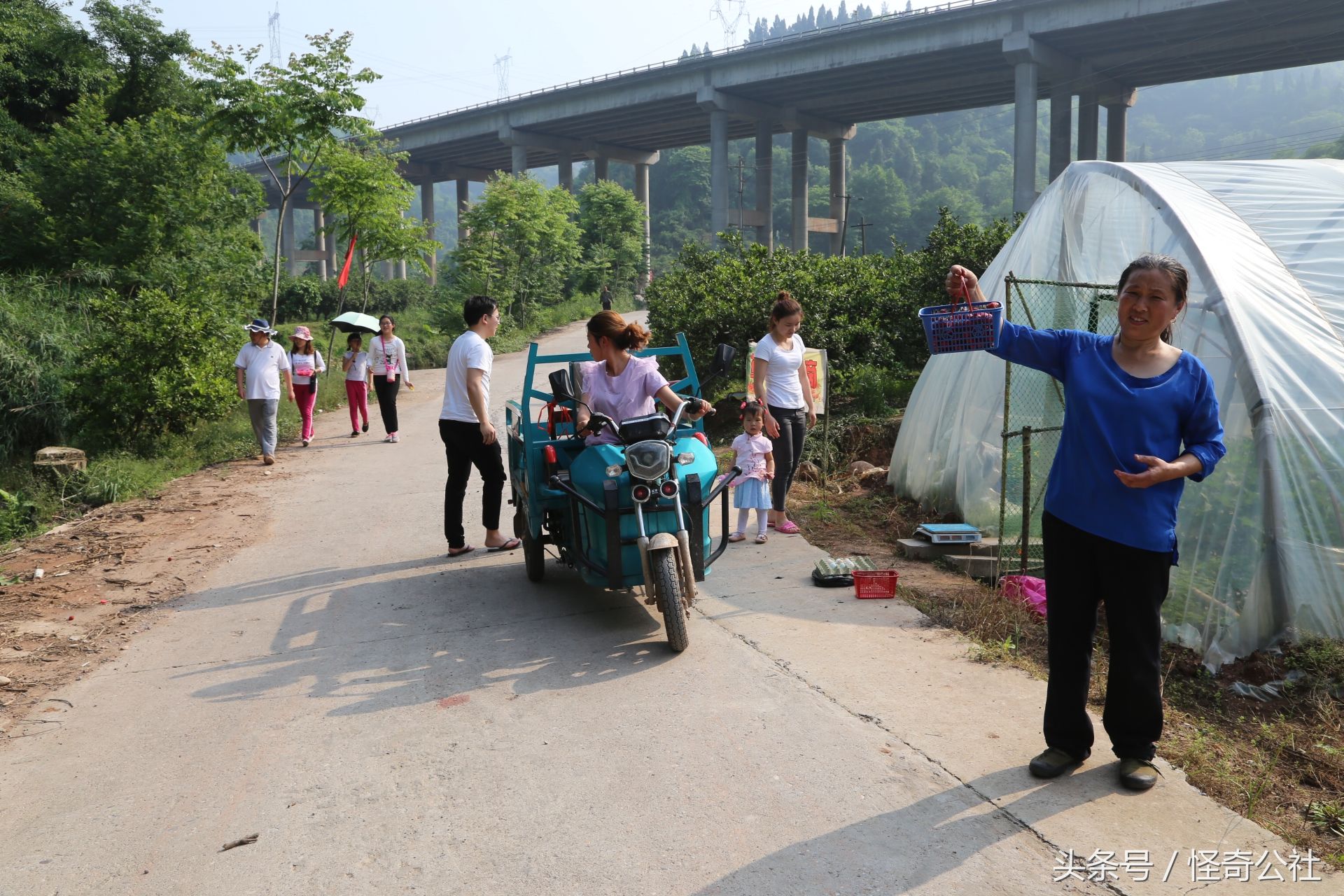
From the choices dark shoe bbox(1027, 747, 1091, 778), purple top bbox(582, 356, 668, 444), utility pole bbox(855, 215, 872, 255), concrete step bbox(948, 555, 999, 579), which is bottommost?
dark shoe bbox(1027, 747, 1091, 778)

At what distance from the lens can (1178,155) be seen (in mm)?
98000

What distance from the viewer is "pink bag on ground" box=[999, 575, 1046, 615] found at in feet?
20.6

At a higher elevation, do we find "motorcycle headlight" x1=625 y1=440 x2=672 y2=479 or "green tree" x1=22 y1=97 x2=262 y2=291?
"green tree" x1=22 y1=97 x2=262 y2=291

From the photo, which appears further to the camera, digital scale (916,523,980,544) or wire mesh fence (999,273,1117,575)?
digital scale (916,523,980,544)

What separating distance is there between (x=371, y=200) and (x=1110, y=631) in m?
21.7

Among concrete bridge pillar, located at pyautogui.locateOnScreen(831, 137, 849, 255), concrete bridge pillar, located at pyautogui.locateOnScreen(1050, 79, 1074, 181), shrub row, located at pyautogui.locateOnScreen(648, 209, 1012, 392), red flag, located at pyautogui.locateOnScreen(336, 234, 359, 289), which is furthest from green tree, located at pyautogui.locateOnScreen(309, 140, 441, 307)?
concrete bridge pillar, located at pyautogui.locateOnScreen(831, 137, 849, 255)

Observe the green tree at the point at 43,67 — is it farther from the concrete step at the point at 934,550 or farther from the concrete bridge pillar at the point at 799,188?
the concrete bridge pillar at the point at 799,188

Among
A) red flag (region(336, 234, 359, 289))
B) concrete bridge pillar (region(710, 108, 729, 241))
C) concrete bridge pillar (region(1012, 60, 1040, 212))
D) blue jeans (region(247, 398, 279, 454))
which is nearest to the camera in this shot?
blue jeans (region(247, 398, 279, 454))

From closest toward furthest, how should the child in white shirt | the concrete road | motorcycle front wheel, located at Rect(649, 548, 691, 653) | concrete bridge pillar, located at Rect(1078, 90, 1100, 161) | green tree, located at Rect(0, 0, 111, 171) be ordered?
the concrete road
motorcycle front wheel, located at Rect(649, 548, 691, 653)
the child in white shirt
green tree, located at Rect(0, 0, 111, 171)
concrete bridge pillar, located at Rect(1078, 90, 1100, 161)

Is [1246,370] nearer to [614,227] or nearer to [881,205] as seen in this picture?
[614,227]

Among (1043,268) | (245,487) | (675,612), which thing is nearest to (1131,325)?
(675,612)

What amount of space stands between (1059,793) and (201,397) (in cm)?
1278

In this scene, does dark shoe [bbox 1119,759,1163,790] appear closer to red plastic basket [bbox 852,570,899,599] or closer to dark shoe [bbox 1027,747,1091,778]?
dark shoe [bbox 1027,747,1091,778]

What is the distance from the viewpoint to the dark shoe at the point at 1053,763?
386 cm
